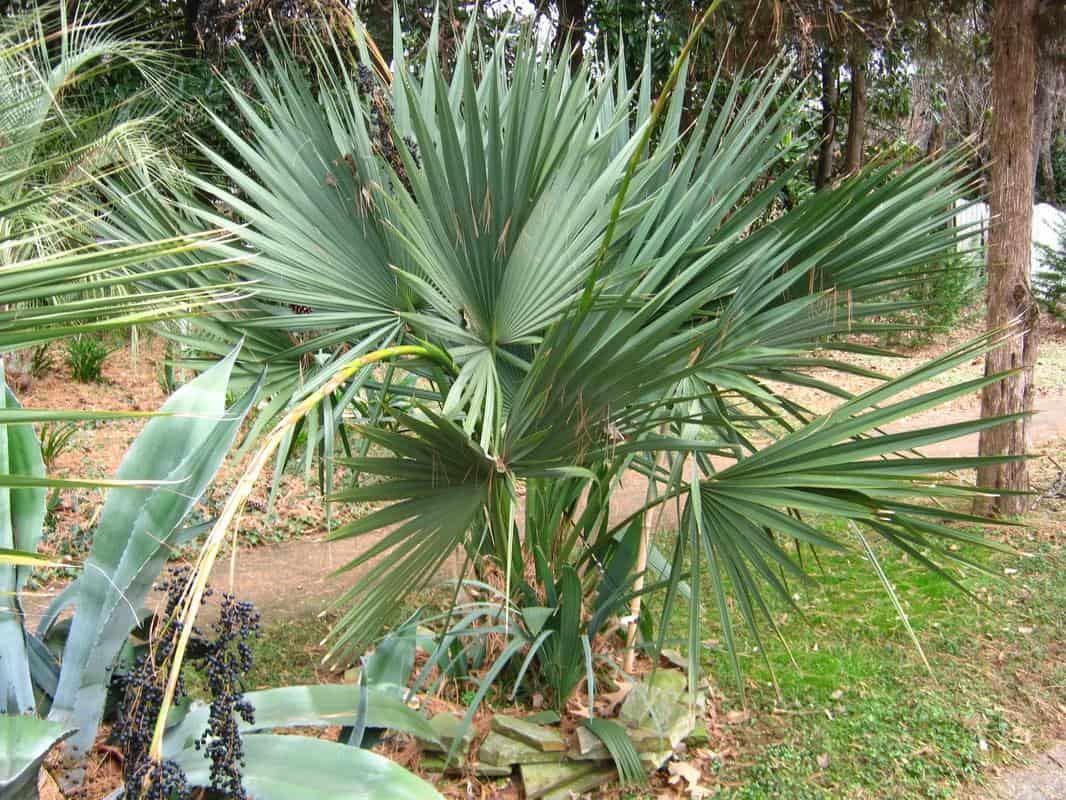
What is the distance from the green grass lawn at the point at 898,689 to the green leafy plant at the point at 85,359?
21.9ft

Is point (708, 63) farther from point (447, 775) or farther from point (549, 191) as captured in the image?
point (447, 775)

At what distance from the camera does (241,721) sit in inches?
89.5

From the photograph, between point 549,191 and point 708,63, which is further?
point 708,63

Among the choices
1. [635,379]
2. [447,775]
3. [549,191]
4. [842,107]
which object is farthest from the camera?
[842,107]

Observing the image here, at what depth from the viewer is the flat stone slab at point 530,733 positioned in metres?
3.38

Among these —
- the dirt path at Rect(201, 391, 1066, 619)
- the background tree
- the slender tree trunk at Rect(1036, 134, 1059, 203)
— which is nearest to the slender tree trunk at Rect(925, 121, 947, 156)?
the slender tree trunk at Rect(1036, 134, 1059, 203)

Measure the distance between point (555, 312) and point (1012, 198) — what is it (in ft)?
15.2

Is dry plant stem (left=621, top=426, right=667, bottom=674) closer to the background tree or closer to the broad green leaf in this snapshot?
the broad green leaf

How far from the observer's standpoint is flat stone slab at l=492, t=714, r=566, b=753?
3.38 metres

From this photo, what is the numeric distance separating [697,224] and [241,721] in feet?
6.66

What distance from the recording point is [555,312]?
9.45ft

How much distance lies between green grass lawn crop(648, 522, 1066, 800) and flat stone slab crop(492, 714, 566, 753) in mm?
646

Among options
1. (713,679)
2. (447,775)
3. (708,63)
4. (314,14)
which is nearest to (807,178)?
(708,63)

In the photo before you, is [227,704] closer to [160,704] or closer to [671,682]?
[160,704]
